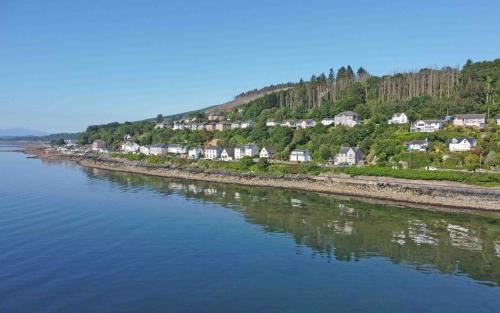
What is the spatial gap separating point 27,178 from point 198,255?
3470 cm

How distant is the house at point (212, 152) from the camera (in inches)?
2320

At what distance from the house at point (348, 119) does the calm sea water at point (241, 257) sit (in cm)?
2606

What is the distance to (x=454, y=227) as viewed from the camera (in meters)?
24.7

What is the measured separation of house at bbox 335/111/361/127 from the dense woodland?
1833 mm

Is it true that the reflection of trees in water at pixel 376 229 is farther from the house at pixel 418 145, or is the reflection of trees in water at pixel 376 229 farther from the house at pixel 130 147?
the house at pixel 130 147

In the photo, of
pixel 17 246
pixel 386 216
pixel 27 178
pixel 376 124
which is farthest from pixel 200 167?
pixel 17 246

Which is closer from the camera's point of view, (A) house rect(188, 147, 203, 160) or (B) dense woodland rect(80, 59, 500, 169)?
(B) dense woodland rect(80, 59, 500, 169)

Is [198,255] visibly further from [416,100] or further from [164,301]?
[416,100]

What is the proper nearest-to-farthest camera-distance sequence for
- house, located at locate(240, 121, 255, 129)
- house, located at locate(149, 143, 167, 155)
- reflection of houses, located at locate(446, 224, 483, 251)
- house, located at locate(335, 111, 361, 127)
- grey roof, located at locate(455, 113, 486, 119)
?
1. reflection of houses, located at locate(446, 224, 483, 251)
2. grey roof, located at locate(455, 113, 486, 119)
3. house, located at locate(335, 111, 361, 127)
4. house, located at locate(149, 143, 167, 155)
5. house, located at locate(240, 121, 255, 129)

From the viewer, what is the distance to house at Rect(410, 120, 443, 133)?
46688 mm

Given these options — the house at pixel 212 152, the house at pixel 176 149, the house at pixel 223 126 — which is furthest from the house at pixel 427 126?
the house at pixel 223 126

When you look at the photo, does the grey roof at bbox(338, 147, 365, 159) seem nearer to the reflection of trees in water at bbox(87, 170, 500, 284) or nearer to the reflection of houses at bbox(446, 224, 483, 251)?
the reflection of trees in water at bbox(87, 170, 500, 284)

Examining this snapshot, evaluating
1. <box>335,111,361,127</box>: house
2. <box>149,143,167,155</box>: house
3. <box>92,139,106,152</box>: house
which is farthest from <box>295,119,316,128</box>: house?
<box>92,139,106,152</box>: house

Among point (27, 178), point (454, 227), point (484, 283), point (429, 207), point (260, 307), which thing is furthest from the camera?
point (27, 178)
